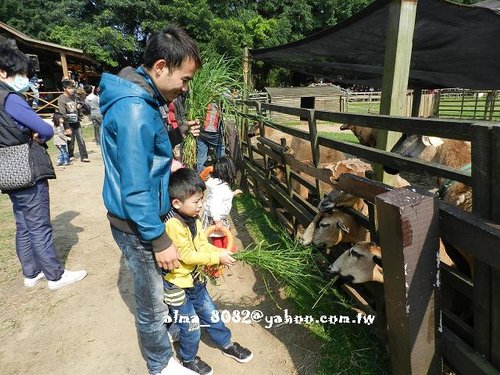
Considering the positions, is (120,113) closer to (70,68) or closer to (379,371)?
(379,371)

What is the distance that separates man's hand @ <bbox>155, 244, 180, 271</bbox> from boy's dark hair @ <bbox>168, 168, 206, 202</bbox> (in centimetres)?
32

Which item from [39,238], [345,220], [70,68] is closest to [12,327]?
[39,238]

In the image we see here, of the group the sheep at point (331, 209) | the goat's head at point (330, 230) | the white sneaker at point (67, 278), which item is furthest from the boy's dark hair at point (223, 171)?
the white sneaker at point (67, 278)

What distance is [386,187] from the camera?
5.32ft

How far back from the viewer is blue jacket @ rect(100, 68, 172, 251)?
5.01ft

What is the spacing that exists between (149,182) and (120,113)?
1.10 feet

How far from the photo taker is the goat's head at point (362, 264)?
6.61 feet

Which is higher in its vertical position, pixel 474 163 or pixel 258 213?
pixel 474 163

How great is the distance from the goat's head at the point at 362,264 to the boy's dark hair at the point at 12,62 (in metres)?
2.88

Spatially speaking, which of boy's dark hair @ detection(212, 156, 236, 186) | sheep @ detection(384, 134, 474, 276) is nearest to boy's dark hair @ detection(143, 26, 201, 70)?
sheep @ detection(384, 134, 474, 276)

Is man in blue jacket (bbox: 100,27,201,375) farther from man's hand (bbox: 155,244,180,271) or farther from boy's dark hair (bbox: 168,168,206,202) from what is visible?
boy's dark hair (bbox: 168,168,206,202)

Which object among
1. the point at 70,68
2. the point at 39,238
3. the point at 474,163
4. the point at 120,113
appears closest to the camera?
the point at 474,163

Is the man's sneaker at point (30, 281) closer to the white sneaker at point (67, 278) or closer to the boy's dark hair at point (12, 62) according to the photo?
the white sneaker at point (67, 278)

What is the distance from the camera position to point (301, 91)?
18.5 meters
